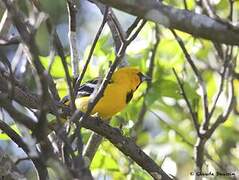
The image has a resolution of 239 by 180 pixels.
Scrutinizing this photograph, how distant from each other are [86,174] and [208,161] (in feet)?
11.1

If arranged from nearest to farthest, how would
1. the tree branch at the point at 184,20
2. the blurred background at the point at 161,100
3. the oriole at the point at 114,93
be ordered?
the tree branch at the point at 184,20 < the blurred background at the point at 161,100 < the oriole at the point at 114,93

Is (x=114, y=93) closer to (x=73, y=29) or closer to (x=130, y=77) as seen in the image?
(x=130, y=77)

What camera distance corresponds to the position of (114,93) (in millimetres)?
5234

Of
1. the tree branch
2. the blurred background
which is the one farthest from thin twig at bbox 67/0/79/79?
the tree branch

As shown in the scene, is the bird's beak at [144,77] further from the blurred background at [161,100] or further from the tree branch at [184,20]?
the tree branch at [184,20]

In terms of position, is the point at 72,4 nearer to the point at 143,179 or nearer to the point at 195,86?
the point at 143,179

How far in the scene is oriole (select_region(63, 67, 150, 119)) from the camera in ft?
16.1

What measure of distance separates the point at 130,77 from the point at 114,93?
1.25 ft

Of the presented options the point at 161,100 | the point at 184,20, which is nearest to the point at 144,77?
the point at 161,100

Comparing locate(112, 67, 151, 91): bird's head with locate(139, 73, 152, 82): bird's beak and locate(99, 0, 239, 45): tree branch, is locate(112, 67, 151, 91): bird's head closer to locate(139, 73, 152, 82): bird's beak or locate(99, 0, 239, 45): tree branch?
locate(139, 73, 152, 82): bird's beak

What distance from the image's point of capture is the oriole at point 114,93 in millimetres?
4914

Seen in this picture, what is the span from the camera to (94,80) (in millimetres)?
4676

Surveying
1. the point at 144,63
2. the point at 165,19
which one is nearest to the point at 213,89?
the point at 144,63

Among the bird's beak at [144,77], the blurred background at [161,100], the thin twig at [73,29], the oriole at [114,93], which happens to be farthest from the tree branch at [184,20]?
the bird's beak at [144,77]
